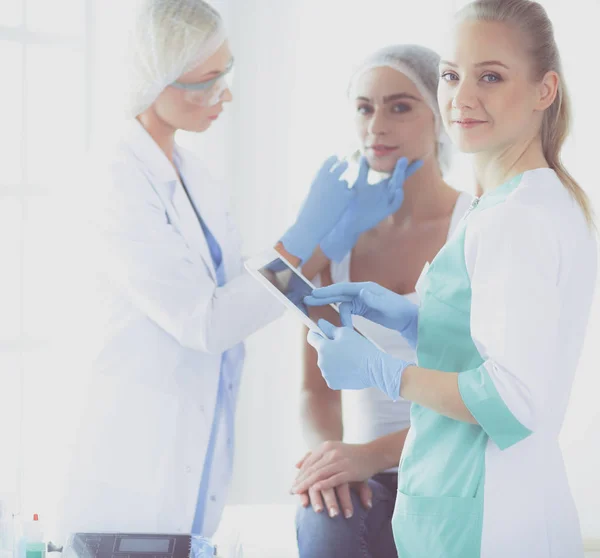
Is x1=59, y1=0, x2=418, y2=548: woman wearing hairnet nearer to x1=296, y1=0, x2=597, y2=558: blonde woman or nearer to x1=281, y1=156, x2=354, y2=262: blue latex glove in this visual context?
x1=281, y1=156, x2=354, y2=262: blue latex glove

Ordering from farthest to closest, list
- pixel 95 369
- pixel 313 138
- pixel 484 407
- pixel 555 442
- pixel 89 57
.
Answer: pixel 313 138 → pixel 89 57 → pixel 95 369 → pixel 555 442 → pixel 484 407

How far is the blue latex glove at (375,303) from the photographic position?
54.5 inches

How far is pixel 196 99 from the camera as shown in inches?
71.3

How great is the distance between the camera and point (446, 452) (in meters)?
1.24

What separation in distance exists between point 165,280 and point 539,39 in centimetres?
86

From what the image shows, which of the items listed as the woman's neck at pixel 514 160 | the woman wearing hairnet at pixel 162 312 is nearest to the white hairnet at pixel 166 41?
the woman wearing hairnet at pixel 162 312

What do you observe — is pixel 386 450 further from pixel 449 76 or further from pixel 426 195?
pixel 449 76

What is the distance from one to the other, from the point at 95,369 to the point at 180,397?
19 cm

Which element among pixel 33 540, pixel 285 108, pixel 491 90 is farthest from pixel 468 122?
pixel 285 108

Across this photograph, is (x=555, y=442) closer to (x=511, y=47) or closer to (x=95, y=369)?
(x=511, y=47)

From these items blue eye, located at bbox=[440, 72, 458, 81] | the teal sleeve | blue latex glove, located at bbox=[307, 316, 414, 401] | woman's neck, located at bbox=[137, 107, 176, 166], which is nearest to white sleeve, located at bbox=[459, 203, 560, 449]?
the teal sleeve

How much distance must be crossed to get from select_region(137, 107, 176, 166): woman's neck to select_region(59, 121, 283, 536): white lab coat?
58mm

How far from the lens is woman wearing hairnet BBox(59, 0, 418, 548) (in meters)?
1.71

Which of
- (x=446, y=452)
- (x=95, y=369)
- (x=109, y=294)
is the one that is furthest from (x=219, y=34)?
(x=446, y=452)
